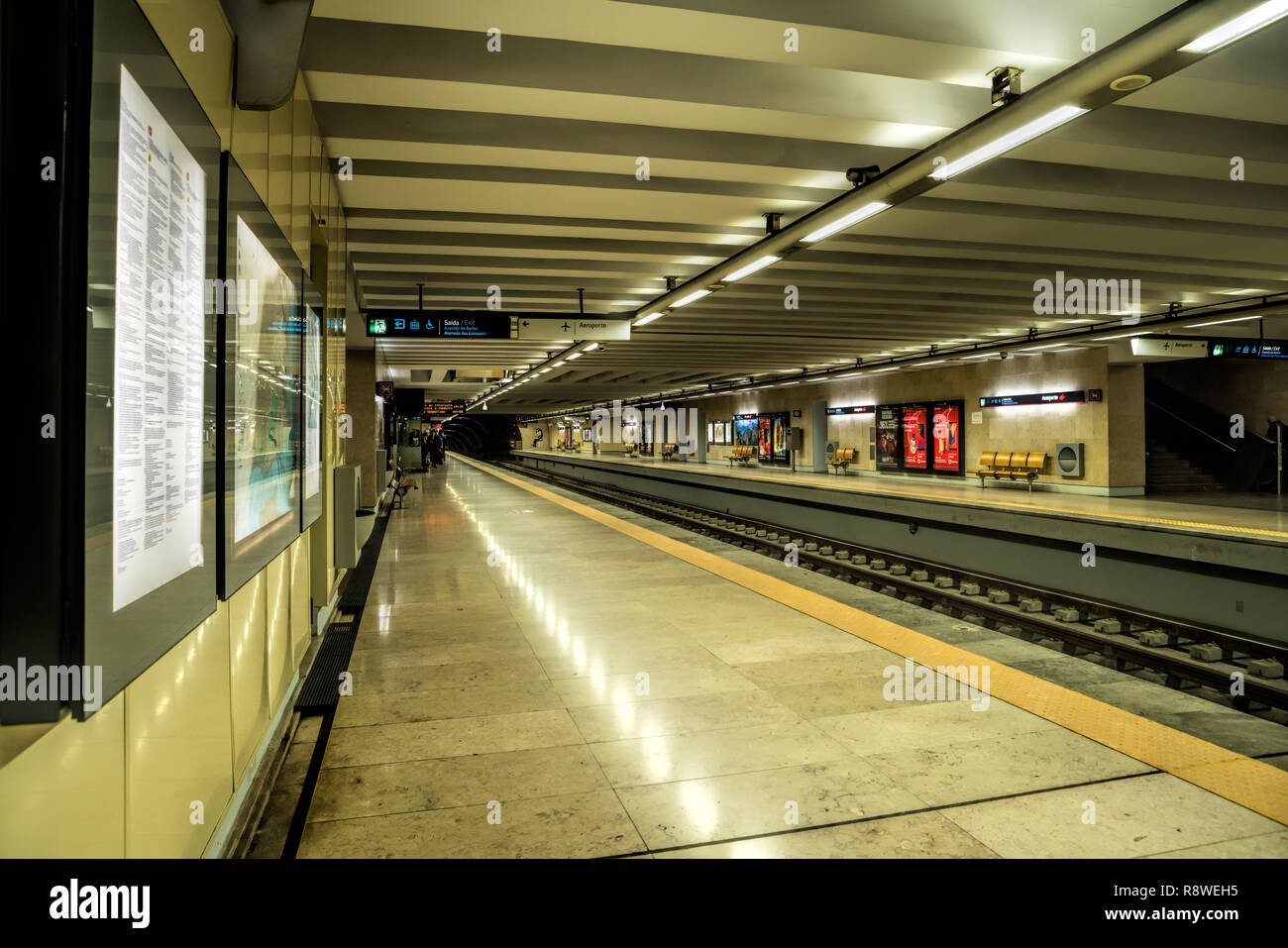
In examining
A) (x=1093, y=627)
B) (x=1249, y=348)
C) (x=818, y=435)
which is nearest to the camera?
(x=1093, y=627)

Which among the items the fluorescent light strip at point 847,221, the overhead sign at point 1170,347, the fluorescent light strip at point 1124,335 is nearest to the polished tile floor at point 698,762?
the fluorescent light strip at point 847,221

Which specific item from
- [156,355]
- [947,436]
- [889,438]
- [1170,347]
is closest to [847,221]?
[156,355]

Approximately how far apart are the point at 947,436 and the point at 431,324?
1650cm

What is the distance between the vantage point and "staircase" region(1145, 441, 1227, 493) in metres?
18.9

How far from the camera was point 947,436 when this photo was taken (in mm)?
21969

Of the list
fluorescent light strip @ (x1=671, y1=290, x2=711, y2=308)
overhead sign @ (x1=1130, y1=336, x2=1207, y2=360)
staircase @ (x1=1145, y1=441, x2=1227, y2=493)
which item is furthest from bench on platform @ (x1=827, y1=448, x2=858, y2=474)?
fluorescent light strip @ (x1=671, y1=290, x2=711, y2=308)

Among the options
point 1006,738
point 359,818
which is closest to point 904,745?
point 1006,738

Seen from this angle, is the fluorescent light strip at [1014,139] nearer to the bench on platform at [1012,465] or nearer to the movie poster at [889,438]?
the bench on platform at [1012,465]

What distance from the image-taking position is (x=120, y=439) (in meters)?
1.62

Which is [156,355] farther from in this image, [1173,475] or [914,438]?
[914,438]

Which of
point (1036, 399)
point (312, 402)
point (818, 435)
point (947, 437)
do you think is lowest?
point (312, 402)

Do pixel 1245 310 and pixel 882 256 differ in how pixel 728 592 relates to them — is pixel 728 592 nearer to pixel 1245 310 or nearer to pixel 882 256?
pixel 882 256

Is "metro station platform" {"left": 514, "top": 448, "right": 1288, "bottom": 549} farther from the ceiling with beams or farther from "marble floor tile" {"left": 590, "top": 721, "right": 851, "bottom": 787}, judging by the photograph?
"marble floor tile" {"left": 590, "top": 721, "right": 851, "bottom": 787}
